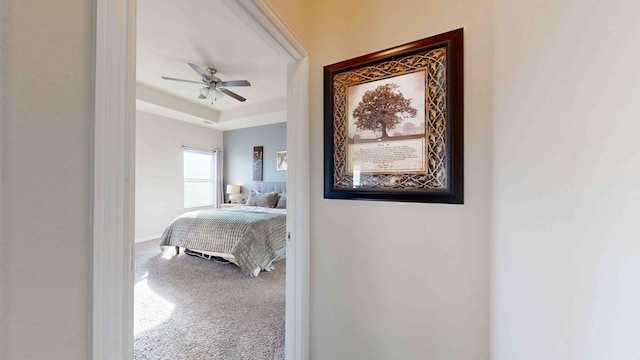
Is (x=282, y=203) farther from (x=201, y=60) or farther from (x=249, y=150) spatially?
(x=201, y=60)

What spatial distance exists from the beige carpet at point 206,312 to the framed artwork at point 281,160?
253 centimetres

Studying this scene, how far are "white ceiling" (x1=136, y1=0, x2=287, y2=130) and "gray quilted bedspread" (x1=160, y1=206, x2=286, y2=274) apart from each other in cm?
209

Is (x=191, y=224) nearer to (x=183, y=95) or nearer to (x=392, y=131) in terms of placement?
(x=183, y=95)

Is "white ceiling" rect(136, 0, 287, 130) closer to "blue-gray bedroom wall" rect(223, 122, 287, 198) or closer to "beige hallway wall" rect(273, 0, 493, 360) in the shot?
"blue-gray bedroom wall" rect(223, 122, 287, 198)

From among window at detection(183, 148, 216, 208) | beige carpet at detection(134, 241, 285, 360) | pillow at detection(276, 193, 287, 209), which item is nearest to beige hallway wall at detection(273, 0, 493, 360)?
beige carpet at detection(134, 241, 285, 360)

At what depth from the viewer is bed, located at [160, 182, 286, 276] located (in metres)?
2.96

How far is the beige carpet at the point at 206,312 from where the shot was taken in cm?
Result: 166

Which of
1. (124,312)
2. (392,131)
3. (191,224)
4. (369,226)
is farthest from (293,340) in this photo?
(191,224)

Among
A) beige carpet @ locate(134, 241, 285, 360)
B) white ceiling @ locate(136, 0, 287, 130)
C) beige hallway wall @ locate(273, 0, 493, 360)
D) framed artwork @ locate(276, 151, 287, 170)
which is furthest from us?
framed artwork @ locate(276, 151, 287, 170)

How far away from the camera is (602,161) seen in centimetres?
49

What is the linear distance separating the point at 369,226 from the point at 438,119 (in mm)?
635

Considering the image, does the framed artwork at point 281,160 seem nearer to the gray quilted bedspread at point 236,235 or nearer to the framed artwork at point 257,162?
the framed artwork at point 257,162

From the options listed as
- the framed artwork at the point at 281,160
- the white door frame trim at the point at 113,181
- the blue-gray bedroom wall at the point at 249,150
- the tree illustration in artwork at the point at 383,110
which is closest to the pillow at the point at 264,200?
the blue-gray bedroom wall at the point at 249,150

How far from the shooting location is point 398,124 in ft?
3.84
